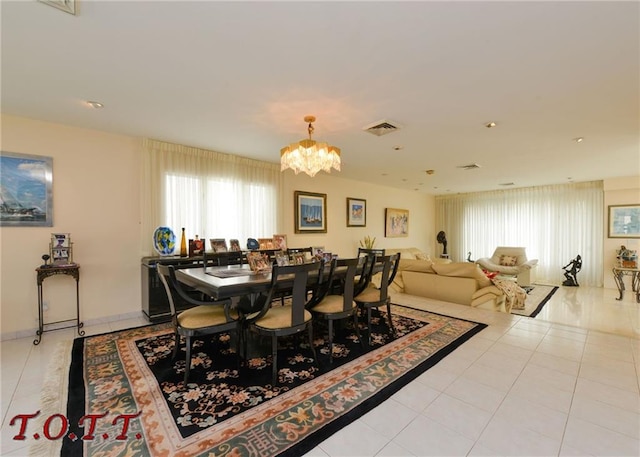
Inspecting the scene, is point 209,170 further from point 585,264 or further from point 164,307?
point 585,264

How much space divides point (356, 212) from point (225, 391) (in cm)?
526

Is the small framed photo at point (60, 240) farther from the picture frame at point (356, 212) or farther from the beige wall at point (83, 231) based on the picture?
the picture frame at point (356, 212)

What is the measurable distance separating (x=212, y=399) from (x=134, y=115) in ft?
9.66

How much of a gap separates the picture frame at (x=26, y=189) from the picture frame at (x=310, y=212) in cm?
353

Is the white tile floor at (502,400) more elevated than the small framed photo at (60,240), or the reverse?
the small framed photo at (60,240)

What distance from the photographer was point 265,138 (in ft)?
12.4

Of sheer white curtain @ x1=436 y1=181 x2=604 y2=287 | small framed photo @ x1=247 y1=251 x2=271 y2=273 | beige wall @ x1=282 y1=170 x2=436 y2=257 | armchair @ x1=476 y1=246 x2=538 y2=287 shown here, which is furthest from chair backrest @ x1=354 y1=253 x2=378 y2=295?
sheer white curtain @ x1=436 y1=181 x2=604 y2=287

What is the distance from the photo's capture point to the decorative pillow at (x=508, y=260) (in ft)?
23.6

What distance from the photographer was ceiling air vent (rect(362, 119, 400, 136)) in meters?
3.28

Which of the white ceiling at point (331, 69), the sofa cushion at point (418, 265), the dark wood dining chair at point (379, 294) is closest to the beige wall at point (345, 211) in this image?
the sofa cushion at point (418, 265)

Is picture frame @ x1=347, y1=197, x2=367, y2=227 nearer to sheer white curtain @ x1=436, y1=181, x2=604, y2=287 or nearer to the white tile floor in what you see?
the white tile floor

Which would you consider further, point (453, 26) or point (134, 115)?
point (134, 115)

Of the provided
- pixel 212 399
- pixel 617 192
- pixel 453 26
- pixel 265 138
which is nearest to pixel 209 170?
pixel 265 138

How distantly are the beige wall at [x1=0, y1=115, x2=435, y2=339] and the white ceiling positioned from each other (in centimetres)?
28
